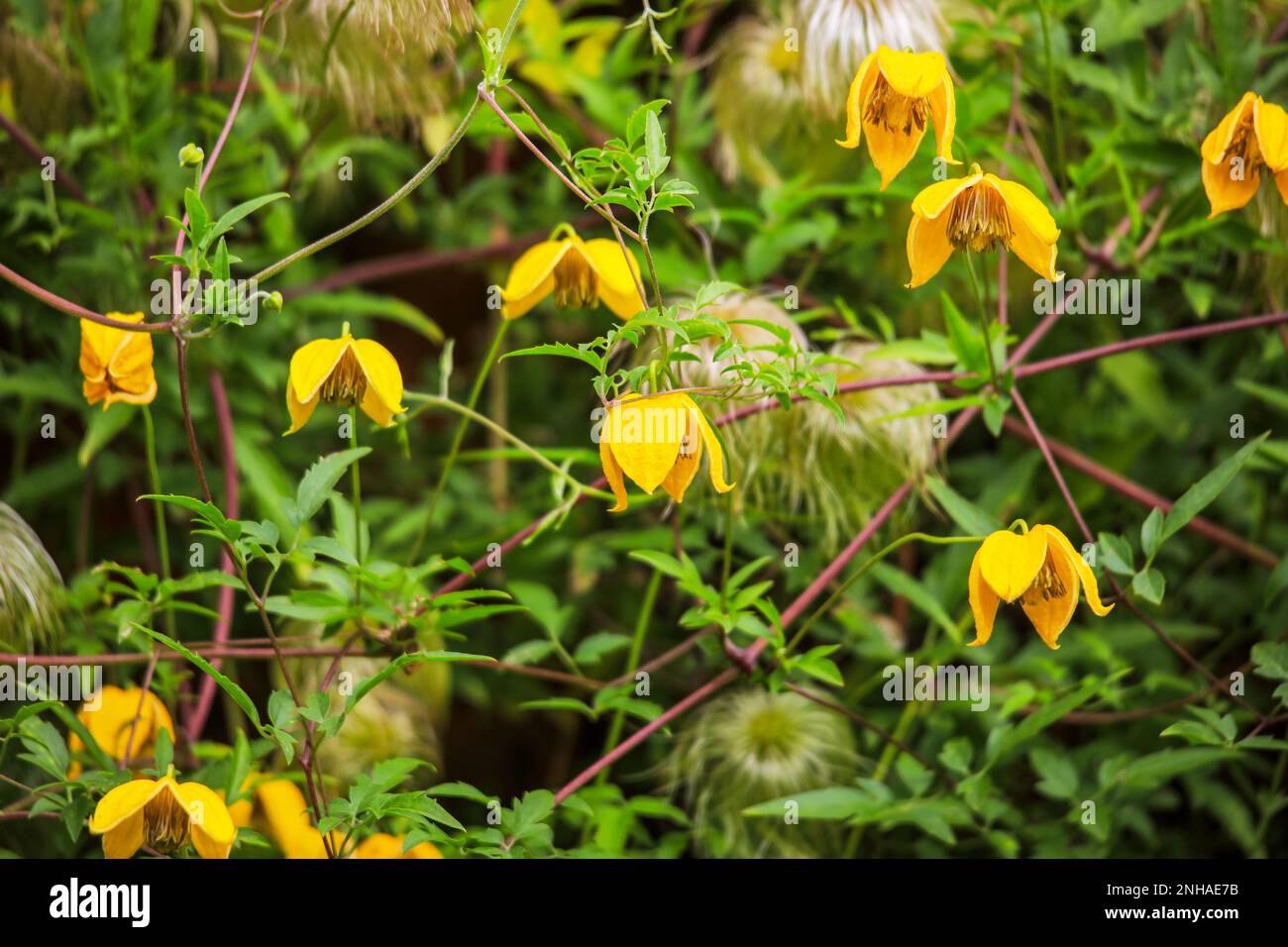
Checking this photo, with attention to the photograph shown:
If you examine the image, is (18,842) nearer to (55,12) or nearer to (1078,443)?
(55,12)

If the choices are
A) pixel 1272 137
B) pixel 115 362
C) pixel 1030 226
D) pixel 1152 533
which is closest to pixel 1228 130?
pixel 1272 137

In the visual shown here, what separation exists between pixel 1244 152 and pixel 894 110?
0.28m

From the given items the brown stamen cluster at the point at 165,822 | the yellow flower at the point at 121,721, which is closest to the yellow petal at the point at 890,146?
the brown stamen cluster at the point at 165,822

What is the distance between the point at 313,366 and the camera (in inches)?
34.0

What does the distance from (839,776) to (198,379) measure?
0.83 meters

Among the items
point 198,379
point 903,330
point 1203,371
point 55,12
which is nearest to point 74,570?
point 198,379

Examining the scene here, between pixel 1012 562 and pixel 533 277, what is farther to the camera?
pixel 533 277

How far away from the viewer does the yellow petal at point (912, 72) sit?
835 mm

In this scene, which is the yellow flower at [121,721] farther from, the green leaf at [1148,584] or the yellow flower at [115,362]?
the green leaf at [1148,584]

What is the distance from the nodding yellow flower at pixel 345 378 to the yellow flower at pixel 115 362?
0.55 ft

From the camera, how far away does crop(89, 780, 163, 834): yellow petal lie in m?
0.83

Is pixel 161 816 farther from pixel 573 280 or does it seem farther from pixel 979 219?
pixel 979 219

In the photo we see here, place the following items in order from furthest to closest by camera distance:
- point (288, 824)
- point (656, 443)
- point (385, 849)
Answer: point (288, 824) → point (385, 849) → point (656, 443)
